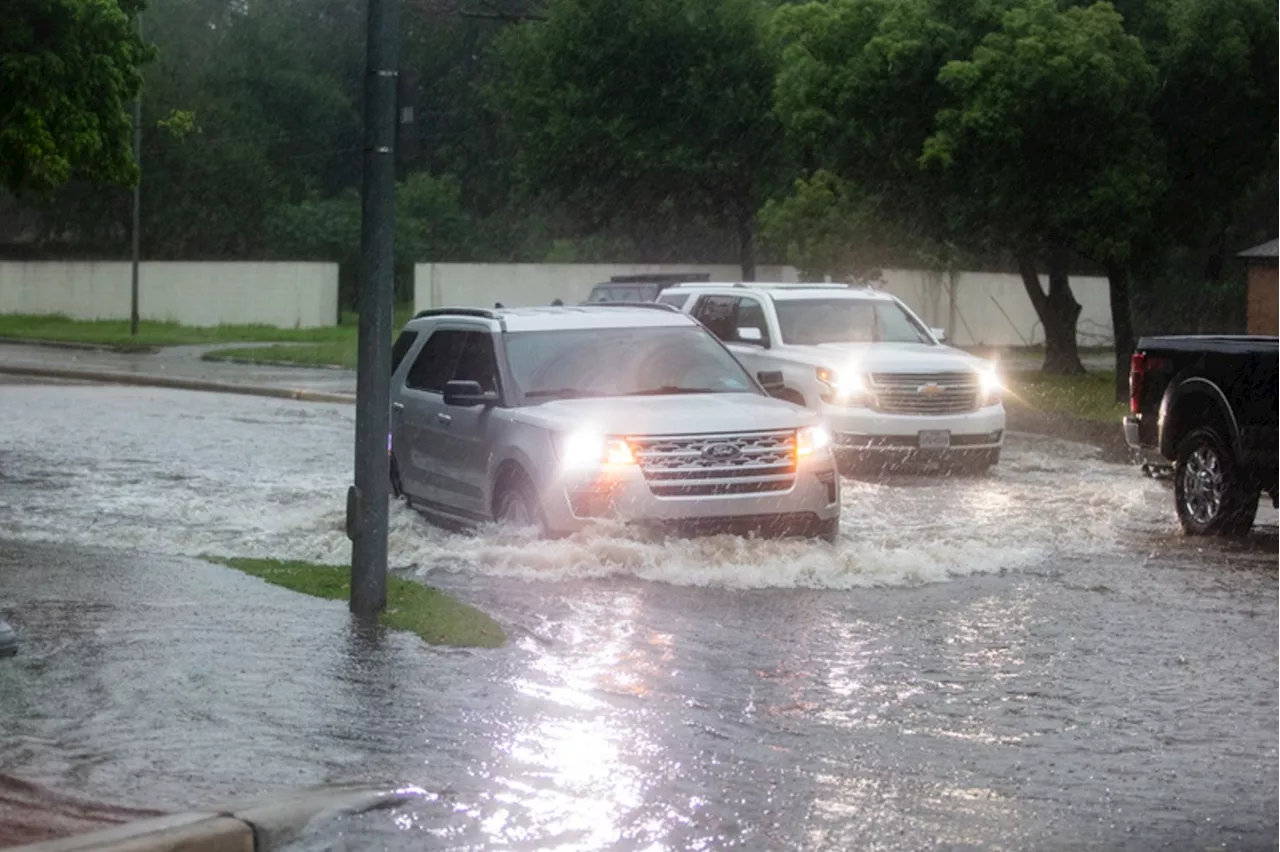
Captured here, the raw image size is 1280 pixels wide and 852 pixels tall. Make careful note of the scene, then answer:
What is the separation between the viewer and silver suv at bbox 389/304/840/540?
44.4 ft

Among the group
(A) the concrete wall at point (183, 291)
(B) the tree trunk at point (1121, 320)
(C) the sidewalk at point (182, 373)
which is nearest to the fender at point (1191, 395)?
(C) the sidewalk at point (182, 373)

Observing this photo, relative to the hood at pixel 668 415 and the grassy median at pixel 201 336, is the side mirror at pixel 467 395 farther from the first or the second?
the grassy median at pixel 201 336

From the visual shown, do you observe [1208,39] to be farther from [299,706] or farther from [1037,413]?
[299,706]

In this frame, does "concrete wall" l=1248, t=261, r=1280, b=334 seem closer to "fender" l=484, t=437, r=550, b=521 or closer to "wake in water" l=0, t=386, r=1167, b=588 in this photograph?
"wake in water" l=0, t=386, r=1167, b=588

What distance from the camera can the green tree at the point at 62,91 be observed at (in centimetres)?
2416

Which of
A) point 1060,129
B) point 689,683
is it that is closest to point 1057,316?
point 1060,129

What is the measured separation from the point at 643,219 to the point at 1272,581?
49735mm

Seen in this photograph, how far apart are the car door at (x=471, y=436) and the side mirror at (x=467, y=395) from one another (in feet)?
0.20

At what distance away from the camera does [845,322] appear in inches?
899

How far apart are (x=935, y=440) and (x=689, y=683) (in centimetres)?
1168

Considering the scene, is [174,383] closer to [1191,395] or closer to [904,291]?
[1191,395]

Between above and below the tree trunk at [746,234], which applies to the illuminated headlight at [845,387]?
below

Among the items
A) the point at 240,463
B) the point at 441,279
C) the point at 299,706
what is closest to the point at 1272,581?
the point at 299,706

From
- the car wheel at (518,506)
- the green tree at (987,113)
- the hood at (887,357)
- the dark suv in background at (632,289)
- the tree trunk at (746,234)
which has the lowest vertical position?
the car wheel at (518,506)
